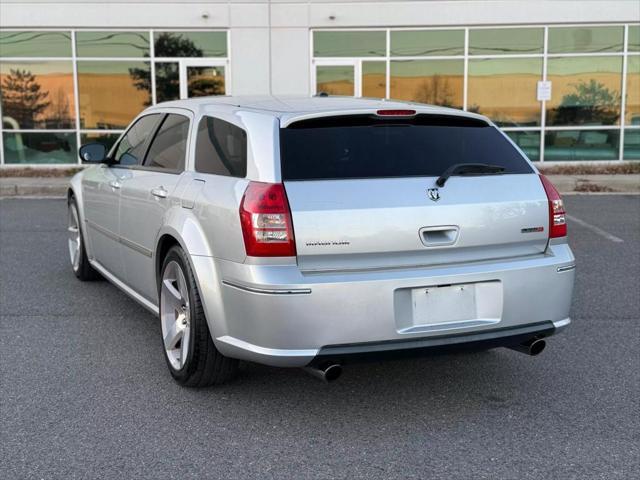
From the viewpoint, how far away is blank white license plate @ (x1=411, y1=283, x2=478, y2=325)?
3551mm

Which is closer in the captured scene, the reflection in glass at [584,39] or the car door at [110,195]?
the car door at [110,195]

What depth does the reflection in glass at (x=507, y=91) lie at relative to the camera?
1708 centimetres

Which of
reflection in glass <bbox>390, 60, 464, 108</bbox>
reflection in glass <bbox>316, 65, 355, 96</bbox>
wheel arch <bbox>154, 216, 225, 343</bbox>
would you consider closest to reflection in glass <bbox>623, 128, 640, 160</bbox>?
reflection in glass <bbox>390, 60, 464, 108</bbox>

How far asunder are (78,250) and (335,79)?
1139 centimetres

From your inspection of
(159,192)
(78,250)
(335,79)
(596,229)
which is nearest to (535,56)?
(335,79)

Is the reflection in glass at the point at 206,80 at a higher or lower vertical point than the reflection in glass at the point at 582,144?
higher

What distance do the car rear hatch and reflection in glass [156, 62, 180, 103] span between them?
45.4 feet

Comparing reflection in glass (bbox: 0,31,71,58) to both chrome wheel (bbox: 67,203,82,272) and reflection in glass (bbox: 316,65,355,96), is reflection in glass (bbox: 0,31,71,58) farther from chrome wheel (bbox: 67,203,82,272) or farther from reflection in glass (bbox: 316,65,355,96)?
chrome wheel (bbox: 67,203,82,272)

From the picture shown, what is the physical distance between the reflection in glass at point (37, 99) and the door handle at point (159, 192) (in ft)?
45.0

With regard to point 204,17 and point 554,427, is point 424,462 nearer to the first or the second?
point 554,427

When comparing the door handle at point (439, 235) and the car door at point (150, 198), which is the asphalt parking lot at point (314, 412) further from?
the door handle at point (439, 235)

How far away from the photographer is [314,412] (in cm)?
386

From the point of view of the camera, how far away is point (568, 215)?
11102 mm

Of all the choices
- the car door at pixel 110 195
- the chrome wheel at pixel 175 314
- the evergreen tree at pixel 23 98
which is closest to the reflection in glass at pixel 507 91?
the evergreen tree at pixel 23 98
